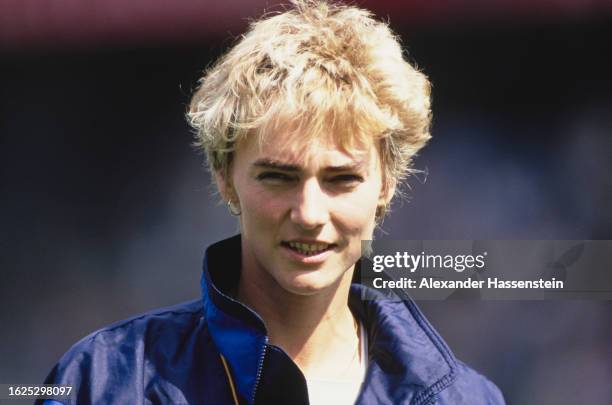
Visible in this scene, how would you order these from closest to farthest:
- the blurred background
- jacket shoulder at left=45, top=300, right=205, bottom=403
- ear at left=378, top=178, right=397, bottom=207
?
1. jacket shoulder at left=45, top=300, right=205, bottom=403
2. ear at left=378, top=178, right=397, bottom=207
3. the blurred background

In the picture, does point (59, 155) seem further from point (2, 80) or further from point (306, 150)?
point (306, 150)

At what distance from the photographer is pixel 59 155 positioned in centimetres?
371

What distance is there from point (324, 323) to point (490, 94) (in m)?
2.07

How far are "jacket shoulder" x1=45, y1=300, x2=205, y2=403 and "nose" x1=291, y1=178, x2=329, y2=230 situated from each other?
29cm

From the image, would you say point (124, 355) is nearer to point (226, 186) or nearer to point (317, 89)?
point (226, 186)

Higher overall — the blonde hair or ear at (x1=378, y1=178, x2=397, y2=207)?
the blonde hair

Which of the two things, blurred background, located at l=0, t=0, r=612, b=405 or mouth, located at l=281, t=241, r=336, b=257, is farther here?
blurred background, located at l=0, t=0, r=612, b=405

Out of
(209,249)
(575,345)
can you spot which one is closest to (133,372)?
(209,249)

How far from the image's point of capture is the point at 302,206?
178cm

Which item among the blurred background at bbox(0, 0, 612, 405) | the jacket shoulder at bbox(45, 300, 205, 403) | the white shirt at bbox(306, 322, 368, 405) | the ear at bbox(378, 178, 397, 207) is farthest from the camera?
the blurred background at bbox(0, 0, 612, 405)

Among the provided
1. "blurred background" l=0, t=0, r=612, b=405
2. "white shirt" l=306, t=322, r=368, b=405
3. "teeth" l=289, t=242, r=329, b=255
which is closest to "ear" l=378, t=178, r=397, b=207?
"teeth" l=289, t=242, r=329, b=255

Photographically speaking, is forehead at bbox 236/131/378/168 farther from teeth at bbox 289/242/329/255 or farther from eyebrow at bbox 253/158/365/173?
teeth at bbox 289/242/329/255

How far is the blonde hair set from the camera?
1.83m

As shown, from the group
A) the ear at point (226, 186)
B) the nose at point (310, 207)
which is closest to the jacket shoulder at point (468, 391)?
the nose at point (310, 207)
